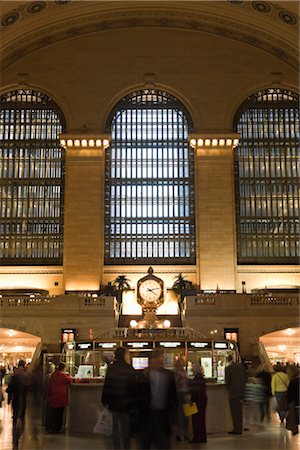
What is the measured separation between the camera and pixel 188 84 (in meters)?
37.3

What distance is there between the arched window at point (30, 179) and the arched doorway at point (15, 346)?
23.0 feet

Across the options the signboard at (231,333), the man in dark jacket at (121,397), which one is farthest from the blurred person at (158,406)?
the signboard at (231,333)

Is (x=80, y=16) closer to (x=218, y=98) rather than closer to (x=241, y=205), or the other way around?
(x=218, y=98)

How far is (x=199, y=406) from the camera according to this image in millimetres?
11195

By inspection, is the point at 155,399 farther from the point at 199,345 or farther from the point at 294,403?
the point at 199,345

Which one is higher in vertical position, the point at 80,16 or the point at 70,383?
the point at 80,16

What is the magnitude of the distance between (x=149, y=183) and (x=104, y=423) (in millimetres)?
27511

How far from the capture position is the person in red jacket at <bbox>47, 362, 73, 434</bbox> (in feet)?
39.3

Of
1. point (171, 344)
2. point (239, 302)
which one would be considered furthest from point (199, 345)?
point (239, 302)

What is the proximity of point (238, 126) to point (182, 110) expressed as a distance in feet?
10.6

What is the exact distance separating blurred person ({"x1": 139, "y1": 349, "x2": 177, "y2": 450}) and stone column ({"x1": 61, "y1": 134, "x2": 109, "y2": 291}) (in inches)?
1014

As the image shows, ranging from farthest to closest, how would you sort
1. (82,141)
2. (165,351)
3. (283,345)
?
1. (82,141)
2. (283,345)
3. (165,351)

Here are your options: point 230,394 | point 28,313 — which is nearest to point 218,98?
point 28,313

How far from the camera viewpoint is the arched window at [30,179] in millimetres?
36281
